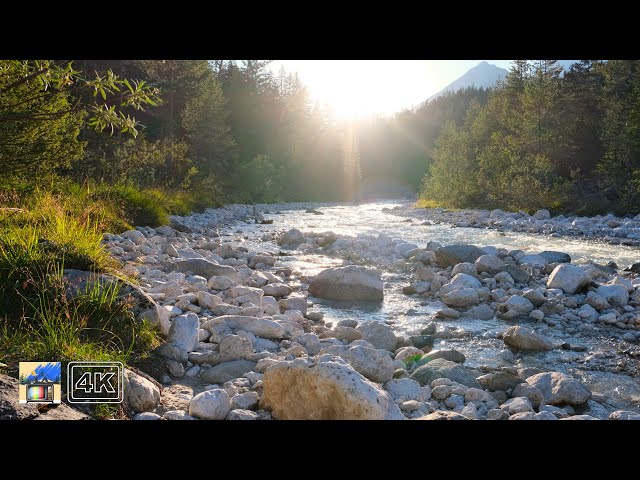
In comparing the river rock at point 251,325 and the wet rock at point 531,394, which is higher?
the river rock at point 251,325

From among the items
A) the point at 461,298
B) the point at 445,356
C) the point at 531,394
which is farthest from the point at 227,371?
the point at 461,298

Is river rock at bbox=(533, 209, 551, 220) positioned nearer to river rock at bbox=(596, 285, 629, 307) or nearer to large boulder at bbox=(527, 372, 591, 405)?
river rock at bbox=(596, 285, 629, 307)

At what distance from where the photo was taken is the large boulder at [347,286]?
23.7 ft

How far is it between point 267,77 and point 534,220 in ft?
128

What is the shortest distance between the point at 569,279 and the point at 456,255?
8.36 ft

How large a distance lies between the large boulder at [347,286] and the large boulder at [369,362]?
328 centimetres

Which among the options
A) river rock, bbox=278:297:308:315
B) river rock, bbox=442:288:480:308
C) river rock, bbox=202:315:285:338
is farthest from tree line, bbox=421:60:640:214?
river rock, bbox=202:315:285:338

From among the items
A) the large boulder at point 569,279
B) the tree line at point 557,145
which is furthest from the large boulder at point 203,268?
the tree line at point 557,145

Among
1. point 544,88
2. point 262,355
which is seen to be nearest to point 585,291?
point 262,355

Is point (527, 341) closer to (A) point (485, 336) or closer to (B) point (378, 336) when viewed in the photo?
(A) point (485, 336)

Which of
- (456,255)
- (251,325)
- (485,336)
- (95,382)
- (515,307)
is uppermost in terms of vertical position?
(95,382)

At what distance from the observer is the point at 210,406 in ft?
9.17

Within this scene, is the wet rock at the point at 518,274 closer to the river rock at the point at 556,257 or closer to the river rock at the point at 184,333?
the river rock at the point at 556,257
